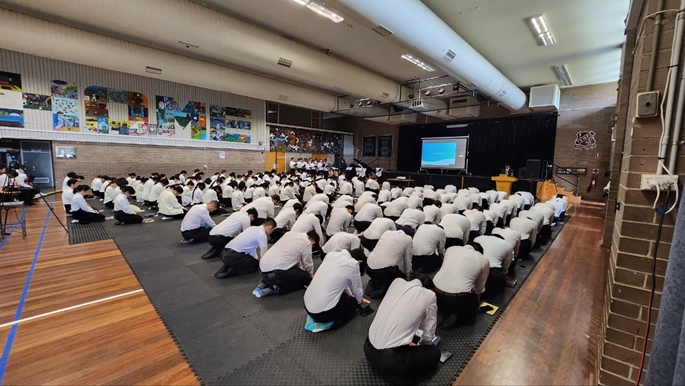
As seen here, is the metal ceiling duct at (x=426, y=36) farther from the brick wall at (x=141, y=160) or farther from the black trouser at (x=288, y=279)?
the brick wall at (x=141, y=160)

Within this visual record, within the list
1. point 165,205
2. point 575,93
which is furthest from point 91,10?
point 575,93

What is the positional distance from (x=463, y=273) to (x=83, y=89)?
14615 mm

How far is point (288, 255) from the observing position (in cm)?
337

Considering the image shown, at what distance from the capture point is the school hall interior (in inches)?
74.7

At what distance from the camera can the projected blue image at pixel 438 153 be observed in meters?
15.4

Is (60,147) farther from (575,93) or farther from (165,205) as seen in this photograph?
(575,93)

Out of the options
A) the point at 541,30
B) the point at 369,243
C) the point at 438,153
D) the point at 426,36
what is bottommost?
the point at 369,243

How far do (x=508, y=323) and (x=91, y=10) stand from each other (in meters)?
8.24

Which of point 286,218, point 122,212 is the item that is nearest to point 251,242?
point 286,218

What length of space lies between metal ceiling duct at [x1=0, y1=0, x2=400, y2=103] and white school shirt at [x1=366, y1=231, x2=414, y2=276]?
19.6 feet

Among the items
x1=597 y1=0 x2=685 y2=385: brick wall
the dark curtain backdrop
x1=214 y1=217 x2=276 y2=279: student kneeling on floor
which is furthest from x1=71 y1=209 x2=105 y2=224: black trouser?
the dark curtain backdrop

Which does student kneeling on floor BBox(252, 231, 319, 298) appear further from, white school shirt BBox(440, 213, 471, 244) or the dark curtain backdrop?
the dark curtain backdrop

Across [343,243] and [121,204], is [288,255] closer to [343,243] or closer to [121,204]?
[343,243]

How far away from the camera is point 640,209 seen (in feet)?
5.50
